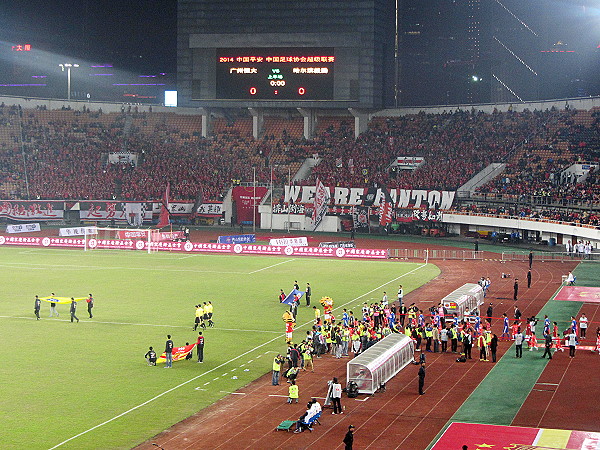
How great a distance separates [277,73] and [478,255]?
3783cm

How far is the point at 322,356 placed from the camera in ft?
125

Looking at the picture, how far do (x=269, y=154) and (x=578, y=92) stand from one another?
49.7 m

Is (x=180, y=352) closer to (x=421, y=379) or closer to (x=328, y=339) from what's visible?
(x=328, y=339)

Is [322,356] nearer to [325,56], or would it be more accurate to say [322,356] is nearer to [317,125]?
[325,56]

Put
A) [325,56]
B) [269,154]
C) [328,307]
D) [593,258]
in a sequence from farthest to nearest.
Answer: [269,154] → [325,56] → [593,258] → [328,307]

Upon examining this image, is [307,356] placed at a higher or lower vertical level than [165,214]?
lower

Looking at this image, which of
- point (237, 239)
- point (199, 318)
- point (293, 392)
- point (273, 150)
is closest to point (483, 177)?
point (273, 150)

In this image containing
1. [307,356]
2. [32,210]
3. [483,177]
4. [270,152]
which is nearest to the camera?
[307,356]

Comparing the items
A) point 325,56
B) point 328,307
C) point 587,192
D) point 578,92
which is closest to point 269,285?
point 328,307

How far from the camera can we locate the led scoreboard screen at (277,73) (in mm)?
98750

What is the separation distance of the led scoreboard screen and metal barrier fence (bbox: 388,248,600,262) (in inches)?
1132

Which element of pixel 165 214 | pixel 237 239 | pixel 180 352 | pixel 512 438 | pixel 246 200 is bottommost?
pixel 512 438

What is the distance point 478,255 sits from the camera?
74.1 metres

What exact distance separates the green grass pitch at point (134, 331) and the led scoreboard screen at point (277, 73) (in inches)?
1183
